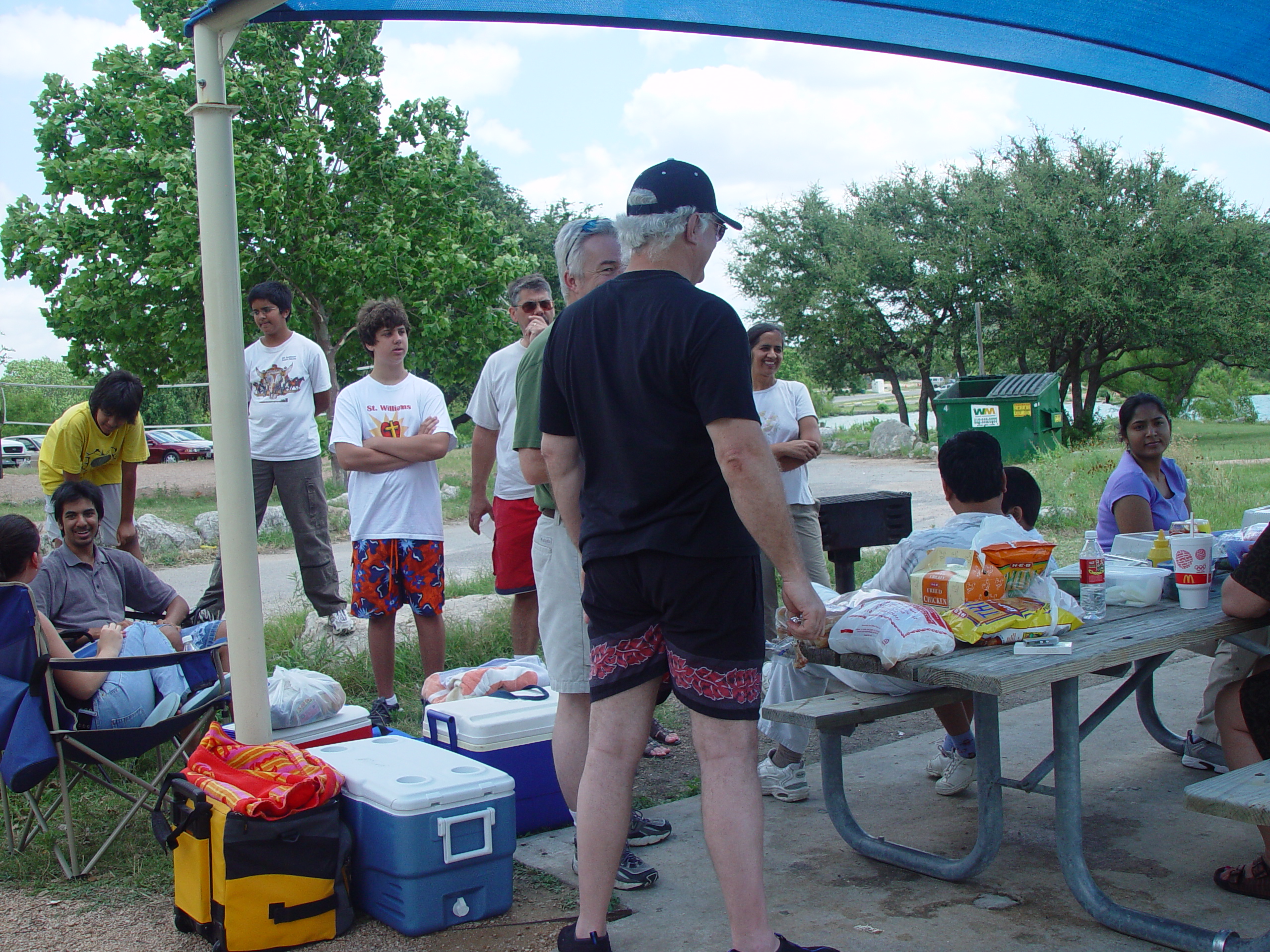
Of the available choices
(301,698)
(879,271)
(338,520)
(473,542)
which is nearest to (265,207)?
(338,520)

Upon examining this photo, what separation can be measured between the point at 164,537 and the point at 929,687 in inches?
415

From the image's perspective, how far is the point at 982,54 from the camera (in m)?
4.27

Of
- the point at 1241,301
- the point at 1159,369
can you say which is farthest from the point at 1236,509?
the point at 1159,369

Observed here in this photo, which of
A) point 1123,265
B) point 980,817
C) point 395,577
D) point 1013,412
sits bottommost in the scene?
point 980,817

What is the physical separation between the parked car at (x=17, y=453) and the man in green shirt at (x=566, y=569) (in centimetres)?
3380

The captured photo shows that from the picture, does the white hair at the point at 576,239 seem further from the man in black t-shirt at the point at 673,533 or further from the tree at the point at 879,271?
the tree at the point at 879,271

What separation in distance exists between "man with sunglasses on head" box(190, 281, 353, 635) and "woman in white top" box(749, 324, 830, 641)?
2.31 metres

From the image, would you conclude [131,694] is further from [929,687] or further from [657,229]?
[929,687]

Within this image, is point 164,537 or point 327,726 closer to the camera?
point 327,726

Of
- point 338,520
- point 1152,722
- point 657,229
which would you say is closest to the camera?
point 657,229

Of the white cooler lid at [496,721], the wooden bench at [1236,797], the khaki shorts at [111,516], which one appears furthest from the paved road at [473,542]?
the wooden bench at [1236,797]

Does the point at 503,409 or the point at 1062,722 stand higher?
the point at 503,409

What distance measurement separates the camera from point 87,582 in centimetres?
399

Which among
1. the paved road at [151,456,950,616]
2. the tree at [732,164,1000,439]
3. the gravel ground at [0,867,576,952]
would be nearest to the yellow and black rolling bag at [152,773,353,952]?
the gravel ground at [0,867,576,952]
